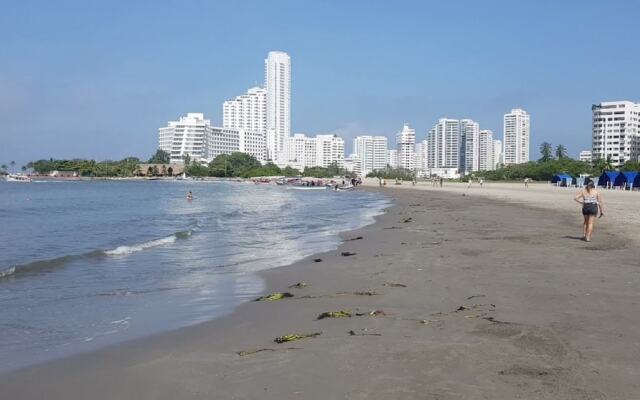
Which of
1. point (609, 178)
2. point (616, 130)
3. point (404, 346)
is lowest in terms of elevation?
point (404, 346)

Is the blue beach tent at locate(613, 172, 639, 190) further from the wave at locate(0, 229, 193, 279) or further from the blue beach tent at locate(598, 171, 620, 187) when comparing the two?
the wave at locate(0, 229, 193, 279)

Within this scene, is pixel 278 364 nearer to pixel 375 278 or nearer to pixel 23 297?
pixel 375 278

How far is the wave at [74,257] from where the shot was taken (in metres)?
12.5

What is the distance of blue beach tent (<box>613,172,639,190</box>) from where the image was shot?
216 feet

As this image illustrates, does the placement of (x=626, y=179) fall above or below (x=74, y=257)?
above

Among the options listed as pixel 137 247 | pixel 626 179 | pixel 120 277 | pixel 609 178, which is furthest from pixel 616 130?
pixel 120 277

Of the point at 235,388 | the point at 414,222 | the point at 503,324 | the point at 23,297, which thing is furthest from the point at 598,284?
the point at 414,222

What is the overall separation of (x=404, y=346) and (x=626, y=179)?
7407cm

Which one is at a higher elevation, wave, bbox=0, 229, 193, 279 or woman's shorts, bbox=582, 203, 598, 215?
woman's shorts, bbox=582, 203, 598, 215

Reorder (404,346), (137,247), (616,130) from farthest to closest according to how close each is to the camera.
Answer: (616,130), (137,247), (404,346)

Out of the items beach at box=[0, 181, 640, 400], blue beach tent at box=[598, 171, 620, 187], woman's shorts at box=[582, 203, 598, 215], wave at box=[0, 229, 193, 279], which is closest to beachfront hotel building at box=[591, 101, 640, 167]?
blue beach tent at box=[598, 171, 620, 187]

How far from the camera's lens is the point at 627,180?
68375 mm

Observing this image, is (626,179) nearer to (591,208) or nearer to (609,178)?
(609,178)

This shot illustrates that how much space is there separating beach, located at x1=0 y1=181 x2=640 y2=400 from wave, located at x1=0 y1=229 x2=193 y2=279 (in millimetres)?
6095
